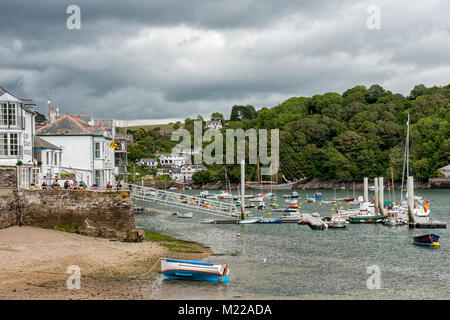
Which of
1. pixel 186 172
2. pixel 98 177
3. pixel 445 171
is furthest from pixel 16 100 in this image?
pixel 186 172

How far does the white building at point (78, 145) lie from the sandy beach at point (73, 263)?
44.2 ft

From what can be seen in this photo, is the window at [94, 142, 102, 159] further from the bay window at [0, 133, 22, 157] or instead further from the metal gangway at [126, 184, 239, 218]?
the bay window at [0, 133, 22, 157]

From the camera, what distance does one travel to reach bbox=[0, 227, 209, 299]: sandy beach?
22594 millimetres

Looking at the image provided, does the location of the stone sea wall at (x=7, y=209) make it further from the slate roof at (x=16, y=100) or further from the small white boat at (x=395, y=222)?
the small white boat at (x=395, y=222)

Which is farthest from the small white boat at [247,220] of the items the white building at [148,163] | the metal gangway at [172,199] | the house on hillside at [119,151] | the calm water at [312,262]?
the white building at [148,163]

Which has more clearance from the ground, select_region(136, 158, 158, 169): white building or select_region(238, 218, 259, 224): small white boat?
select_region(136, 158, 158, 169): white building

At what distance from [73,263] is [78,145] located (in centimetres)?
2234

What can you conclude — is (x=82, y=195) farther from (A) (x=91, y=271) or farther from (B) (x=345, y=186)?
(B) (x=345, y=186)

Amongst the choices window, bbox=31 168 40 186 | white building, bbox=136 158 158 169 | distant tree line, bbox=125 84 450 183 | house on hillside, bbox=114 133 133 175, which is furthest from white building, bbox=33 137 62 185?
white building, bbox=136 158 158 169

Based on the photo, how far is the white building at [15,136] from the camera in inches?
1460

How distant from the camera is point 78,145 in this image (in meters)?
47.6

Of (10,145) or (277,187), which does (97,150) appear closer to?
(10,145)

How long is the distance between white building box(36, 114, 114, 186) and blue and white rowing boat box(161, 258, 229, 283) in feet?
74.8

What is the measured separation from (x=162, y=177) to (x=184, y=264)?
152m
